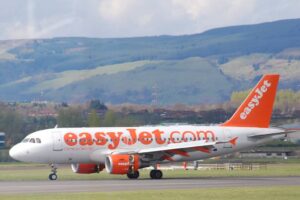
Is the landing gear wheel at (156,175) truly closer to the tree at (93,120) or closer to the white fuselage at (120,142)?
the white fuselage at (120,142)

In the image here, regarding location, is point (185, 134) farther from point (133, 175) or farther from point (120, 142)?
point (133, 175)

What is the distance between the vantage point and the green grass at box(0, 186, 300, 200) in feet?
171

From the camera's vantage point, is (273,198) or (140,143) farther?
(140,143)

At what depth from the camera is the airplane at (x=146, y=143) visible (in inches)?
2899

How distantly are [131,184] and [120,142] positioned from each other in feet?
36.2

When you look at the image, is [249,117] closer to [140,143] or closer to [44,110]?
[140,143]

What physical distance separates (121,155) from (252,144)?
9871 mm

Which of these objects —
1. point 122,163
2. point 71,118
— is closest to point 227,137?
point 122,163

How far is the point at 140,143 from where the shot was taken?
7519 centimetres

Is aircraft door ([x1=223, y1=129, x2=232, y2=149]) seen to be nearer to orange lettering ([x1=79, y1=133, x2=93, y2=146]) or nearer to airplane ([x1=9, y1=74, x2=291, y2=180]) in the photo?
airplane ([x1=9, y1=74, x2=291, y2=180])

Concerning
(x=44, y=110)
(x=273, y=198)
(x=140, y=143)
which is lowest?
(x=273, y=198)

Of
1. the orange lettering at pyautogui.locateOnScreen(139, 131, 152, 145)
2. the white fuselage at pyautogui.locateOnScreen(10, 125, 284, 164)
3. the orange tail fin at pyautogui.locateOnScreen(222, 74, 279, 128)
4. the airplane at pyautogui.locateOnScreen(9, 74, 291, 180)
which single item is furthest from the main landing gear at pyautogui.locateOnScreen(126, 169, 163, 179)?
the orange tail fin at pyautogui.locateOnScreen(222, 74, 279, 128)

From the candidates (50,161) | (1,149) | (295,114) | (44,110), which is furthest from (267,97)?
(44,110)

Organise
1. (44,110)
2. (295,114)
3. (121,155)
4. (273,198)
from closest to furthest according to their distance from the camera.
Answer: (273,198)
(121,155)
(295,114)
(44,110)
